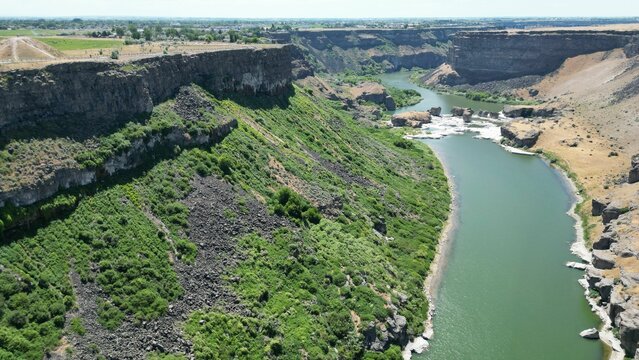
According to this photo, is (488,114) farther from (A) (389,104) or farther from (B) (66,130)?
(B) (66,130)

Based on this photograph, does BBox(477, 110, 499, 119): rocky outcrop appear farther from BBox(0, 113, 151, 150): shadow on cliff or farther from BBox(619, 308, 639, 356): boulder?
BBox(0, 113, 151, 150): shadow on cliff

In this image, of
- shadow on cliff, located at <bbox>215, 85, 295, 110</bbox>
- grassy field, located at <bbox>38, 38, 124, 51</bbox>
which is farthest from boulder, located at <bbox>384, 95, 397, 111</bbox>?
grassy field, located at <bbox>38, 38, 124, 51</bbox>

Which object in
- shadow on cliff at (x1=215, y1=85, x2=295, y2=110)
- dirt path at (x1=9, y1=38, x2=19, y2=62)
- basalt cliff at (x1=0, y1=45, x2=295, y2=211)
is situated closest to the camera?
basalt cliff at (x1=0, y1=45, x2=295, y2=211)

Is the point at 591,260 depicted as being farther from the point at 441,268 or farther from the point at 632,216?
the point at 441,268

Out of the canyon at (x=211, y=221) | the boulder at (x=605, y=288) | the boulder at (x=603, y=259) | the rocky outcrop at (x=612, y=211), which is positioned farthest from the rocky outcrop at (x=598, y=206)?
the boulder at (x=605, y=288)

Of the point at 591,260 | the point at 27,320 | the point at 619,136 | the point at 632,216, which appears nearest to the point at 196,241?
the point at 27,320

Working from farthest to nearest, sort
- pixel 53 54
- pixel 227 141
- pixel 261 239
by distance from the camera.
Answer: pixel 227 141 < pixel 53 54 < pixel 261 239
